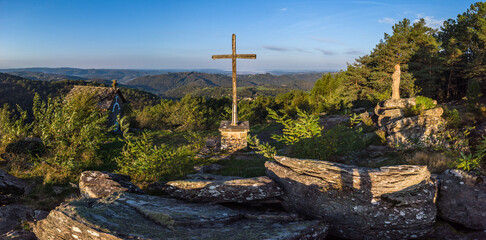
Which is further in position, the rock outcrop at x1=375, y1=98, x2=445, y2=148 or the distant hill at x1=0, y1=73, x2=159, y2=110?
the distant hill at x1=0, y1=73, x2=159, y2=110

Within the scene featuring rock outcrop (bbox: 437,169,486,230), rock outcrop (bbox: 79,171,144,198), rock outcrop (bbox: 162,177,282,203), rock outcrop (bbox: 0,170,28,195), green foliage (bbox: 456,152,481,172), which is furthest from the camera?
rock outcrop (bbox: 0,170,28,195)

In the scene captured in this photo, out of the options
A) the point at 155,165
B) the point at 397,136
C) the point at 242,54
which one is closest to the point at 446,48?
the point at 397,136

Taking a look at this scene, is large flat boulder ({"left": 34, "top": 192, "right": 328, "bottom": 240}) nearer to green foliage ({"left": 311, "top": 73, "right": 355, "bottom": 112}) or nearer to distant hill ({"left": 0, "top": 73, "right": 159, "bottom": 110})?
green foliage ({"left": 311, "top": 73, "right": 355, "bottom": 112})

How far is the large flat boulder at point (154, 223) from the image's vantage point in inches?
140

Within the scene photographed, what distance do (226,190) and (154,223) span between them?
1728 mm

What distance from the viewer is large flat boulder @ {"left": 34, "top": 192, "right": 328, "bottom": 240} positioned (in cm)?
356

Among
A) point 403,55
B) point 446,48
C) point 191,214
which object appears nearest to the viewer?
point 191,214

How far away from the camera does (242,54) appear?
36.4ft

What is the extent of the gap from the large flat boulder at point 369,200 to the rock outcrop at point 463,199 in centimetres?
38

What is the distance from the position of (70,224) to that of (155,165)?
3.38 metres

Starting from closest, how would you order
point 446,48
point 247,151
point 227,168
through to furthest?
point 227,168 → point 247,151 → point 446,48

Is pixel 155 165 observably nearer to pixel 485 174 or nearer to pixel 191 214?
pixel 191 214

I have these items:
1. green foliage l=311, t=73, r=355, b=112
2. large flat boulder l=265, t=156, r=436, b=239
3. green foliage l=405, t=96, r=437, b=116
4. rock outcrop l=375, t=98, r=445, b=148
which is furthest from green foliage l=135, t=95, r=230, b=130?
large flat boulder l=265, t=156, r=436, b=239

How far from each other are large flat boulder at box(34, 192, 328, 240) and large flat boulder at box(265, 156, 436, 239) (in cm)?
67
